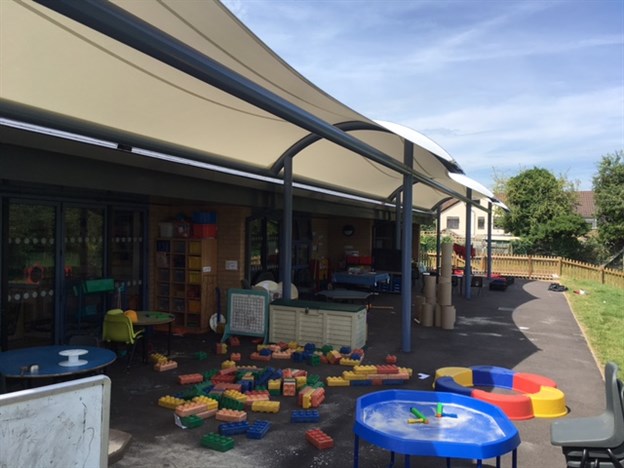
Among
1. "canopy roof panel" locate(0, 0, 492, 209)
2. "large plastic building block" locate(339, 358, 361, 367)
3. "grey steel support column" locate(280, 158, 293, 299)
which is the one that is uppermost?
"canopy roof panel" locate(0, 0, 492, 209)

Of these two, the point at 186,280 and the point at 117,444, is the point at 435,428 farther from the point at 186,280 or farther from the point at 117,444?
the point at 186,280

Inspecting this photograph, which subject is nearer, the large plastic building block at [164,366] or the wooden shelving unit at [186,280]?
the large plastic building block at [164,366]

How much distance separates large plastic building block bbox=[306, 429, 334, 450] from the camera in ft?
16.3

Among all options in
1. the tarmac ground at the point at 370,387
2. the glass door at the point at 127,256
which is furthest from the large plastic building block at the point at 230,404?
the glass door at the point at 127,256

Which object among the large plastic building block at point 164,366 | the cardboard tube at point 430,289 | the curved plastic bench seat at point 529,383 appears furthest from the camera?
the cardboard tube at point 430,289

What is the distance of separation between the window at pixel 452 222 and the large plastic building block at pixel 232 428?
50824mm

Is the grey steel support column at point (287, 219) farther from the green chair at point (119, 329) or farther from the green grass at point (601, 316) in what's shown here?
the green grass at point (601, 316)

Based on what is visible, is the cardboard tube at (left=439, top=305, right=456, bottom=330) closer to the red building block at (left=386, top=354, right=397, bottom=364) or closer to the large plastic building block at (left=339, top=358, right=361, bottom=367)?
the red building block at (left=386, top=354, right=397, bottom=364)

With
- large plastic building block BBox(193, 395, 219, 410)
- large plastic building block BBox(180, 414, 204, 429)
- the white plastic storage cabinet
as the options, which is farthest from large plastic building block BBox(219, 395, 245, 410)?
the white plastic storage cabinet

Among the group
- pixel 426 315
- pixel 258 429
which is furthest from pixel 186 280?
pixel 258 429

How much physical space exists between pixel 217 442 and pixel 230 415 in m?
0.69

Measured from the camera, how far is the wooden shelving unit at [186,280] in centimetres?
A: 1070

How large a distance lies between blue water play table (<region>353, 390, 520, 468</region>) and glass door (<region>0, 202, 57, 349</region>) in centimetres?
577

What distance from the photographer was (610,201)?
104 ft
